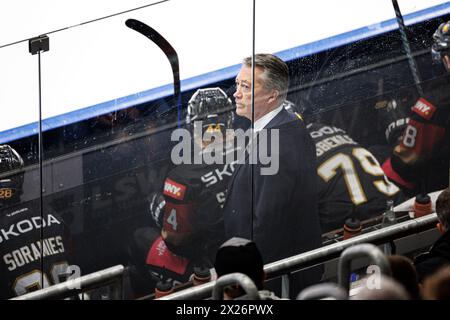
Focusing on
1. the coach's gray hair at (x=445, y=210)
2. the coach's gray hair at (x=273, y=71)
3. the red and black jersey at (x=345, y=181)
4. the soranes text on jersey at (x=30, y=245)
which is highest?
the coach's gray hair at (x=273, y=71)

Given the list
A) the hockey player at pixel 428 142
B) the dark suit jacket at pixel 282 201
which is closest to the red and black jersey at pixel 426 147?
the hockey player at pixel 428 142

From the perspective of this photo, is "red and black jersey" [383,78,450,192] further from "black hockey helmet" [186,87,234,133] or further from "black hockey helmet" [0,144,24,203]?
"black hockey helmet" [0,144,24,203]

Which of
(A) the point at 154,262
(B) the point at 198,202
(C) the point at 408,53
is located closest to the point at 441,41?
(C) the point at 408,53

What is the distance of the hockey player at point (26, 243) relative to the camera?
136 inches

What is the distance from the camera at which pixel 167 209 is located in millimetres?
3467

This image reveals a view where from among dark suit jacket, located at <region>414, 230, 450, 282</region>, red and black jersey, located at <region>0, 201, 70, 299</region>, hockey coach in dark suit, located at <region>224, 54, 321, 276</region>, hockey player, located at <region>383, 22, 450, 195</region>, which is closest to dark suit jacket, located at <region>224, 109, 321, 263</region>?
hockey coach in dark suit, located at <region>224, 54, 321, 276</region>

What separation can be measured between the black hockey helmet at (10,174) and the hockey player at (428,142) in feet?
3.65

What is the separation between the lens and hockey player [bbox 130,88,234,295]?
347cm

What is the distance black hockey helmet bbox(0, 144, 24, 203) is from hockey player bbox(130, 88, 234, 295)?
1.27ft

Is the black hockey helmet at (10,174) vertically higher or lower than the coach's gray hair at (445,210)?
higher

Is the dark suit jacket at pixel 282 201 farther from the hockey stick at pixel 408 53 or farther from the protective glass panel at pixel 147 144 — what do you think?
the hockey stick at pixel 408 53

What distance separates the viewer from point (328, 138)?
355 cm

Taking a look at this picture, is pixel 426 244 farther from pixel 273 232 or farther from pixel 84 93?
pixel 84 93
